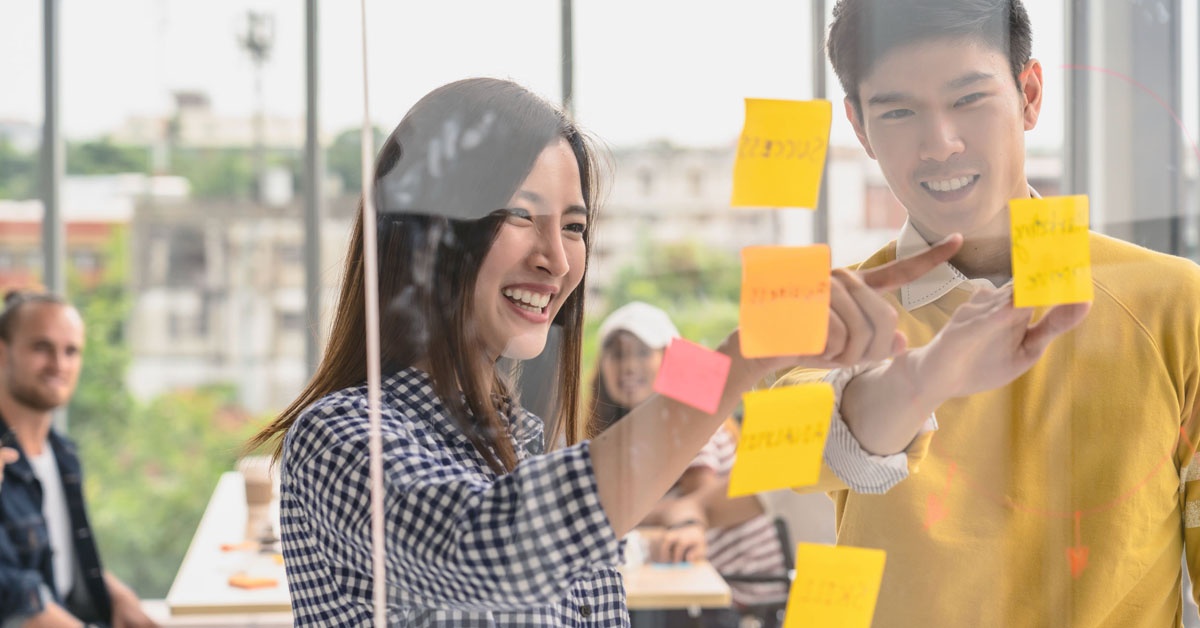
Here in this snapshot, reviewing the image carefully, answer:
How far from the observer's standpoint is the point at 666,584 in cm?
76

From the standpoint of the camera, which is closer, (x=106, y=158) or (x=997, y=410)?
(x=997, y=410)

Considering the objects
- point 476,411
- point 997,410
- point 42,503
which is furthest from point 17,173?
point 997,410

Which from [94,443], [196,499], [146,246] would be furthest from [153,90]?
[94,443]

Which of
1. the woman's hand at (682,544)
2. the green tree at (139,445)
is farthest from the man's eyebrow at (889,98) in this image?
the green tree at (139,445)

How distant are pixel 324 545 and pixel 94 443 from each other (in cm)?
163

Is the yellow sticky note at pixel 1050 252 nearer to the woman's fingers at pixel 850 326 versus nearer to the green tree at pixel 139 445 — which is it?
the woman's fingers at pixel 850 326

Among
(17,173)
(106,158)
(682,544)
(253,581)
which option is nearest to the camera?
(682,544)

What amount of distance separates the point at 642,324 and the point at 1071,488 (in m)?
0.32

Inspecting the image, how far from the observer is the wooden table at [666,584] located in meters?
0.74

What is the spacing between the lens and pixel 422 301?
67 centimetres

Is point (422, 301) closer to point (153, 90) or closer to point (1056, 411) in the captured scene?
point (1056, 411)

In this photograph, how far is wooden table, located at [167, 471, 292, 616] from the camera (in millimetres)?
1821

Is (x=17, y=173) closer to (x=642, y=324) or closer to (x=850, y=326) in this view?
(x=642, y=324)

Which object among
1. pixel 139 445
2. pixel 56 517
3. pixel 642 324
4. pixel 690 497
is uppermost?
pixel 642 324
